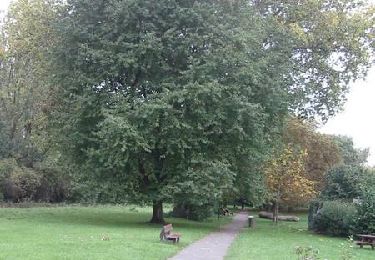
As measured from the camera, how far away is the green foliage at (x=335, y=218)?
97.2 ft

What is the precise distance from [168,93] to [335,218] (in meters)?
12.2

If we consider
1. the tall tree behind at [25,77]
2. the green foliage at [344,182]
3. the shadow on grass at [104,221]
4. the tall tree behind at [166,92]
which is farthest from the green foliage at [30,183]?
the green foliage at [344,182]

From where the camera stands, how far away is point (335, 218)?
30484 millimetres

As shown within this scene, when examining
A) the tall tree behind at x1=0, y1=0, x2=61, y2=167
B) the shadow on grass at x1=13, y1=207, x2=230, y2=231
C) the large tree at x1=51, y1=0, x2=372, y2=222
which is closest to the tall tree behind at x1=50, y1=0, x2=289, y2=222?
the large tree at x1=51, y1=0, x2=372, y2=222

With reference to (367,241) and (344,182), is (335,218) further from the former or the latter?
(367,241)

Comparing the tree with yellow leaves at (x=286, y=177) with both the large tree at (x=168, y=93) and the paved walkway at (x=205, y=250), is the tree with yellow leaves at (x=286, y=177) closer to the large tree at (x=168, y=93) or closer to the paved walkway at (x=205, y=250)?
the large tree at (x=168, y=93)

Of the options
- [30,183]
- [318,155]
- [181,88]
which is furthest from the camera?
[318,155]

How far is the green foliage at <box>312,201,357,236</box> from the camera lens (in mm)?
29641

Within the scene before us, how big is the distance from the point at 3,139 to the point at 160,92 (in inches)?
1010

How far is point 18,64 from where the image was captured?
45.9 m

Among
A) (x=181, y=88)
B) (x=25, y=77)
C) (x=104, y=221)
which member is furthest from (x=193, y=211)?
(x=25, y=77)

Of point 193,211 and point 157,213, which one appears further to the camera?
point 193,211

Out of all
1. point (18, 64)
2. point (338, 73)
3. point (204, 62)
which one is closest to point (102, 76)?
point (204, 62)

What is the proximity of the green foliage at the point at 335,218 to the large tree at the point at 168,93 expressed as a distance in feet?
15.9
